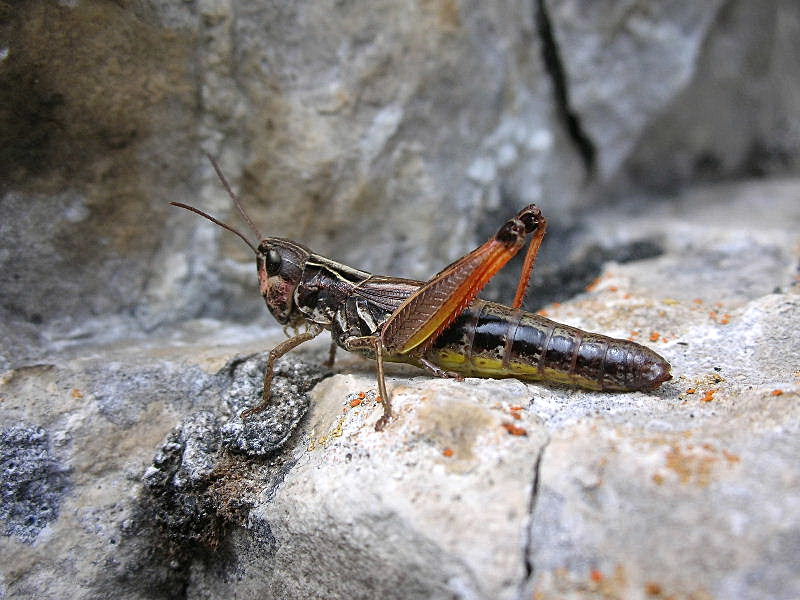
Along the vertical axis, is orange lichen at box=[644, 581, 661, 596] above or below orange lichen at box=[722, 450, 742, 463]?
below

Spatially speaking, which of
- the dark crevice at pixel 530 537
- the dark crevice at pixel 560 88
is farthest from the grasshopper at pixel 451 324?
the dark crevice at pixel 560 88

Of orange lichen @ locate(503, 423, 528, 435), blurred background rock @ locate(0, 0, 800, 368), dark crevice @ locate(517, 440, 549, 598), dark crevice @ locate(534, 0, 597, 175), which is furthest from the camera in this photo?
dark crevice @ locate(534, 0, 597, 175)

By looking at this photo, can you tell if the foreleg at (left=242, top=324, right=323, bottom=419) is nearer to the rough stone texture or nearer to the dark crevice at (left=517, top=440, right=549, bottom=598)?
the rough stone texture

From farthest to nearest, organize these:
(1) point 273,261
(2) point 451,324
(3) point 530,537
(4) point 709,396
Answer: (1) point 273,261, (2) point 451,324, (4) point 709,396, (3) point 530,537

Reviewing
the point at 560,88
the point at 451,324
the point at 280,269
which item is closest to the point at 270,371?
the point at 280,269

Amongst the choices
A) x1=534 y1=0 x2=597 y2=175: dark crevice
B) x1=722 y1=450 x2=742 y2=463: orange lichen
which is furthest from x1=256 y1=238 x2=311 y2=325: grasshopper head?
x1=534 y1=0 x2=597 y2=175: dark crevice

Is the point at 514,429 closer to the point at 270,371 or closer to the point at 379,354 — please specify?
the point at 379,354
